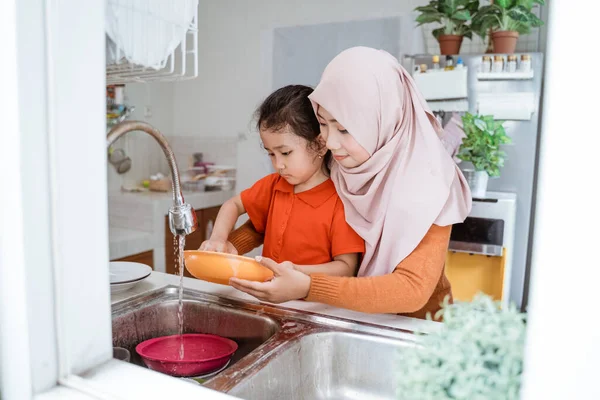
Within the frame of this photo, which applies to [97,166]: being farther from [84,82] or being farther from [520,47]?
[520,47]

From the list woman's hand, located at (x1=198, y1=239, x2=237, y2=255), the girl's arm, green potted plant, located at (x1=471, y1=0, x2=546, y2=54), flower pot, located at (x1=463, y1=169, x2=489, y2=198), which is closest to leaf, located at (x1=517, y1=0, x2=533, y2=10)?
green potted plant, located at (x1=471, y1=0, x2=546, y2=54)

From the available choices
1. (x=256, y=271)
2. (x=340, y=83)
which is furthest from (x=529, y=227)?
(x=256, y=271)

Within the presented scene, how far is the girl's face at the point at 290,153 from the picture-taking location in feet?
4.33

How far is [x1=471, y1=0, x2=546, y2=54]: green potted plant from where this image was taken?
260 centimetres

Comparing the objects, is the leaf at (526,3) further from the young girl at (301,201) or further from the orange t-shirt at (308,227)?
the orange t-shirt at (308,227)

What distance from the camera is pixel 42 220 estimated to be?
21.8 inches

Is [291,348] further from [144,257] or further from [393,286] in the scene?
[144,257]

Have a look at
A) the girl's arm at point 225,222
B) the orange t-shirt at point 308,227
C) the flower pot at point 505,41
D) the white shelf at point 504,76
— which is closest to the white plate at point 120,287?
the girl's arm at point 225,222

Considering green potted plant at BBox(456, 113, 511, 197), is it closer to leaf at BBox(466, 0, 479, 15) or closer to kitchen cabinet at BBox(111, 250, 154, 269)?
leaf at BBox(466, 0, 479, 15)

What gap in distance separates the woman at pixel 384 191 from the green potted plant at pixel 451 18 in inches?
64.8

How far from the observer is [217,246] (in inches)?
53.5

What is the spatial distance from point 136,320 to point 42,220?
0.66 meters

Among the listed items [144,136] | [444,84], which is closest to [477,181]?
[444,84]

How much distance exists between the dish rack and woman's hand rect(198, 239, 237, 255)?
22.0 inches
